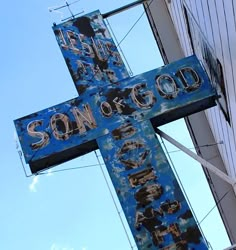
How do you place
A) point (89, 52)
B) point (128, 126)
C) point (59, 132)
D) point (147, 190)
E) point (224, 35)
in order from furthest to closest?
point (89, 52) < point (59, 132) < point (128, 126) < point (147, 190) < point (224, 35)

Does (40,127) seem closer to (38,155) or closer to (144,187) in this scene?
(38,155)

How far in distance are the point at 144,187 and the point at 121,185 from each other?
1.03ft

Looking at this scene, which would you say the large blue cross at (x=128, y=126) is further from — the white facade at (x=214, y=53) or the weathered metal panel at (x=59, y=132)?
the white facade at (x=214, y=53)

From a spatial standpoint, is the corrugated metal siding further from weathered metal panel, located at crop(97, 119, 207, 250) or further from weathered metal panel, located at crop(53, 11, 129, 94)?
weathered metal panel, located at crop(53, 11, 129, 94)

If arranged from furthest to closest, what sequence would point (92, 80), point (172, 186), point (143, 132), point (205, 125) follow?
point (205, 125) < point (92, 80) < point (143, 132) < point (172, 186)

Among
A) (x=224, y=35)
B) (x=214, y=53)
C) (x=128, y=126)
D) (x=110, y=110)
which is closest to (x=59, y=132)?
(x=110, y=110)

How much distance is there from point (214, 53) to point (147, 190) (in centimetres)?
242

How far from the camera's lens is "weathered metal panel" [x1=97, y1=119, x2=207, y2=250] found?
21.1 feet

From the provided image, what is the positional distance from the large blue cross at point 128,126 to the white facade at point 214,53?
0.45 metres

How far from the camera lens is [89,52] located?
28.5ft

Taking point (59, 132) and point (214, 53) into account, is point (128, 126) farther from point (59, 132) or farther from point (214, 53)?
point (214, 53)

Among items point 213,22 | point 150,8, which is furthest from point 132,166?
point 150,8

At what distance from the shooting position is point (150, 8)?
1423cm

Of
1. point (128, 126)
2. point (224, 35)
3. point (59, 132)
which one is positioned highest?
point (224, 35)
